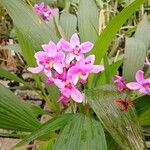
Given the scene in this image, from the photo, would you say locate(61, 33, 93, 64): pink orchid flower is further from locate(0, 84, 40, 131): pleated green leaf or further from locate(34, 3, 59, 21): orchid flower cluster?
locate(34, 3, 59, 21): orchid flower cluster

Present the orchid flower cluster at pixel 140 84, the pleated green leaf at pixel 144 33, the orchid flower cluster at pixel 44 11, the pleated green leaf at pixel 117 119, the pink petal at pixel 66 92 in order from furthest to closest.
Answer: the orchid flower cluster at pixel 44 11
the pleated green leaf at pixel 144 33
the orchid flower cluster at pixel 140 84
the pink petal at pixel 66 92
the pleated green leaf at pixel 117 119

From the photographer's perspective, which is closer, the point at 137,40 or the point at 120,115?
the point at 120,115

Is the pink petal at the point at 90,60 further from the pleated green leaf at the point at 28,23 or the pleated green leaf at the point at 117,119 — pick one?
the pleated green leaf at the point at 28,23

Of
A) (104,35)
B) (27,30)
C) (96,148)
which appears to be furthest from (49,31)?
(96,148)

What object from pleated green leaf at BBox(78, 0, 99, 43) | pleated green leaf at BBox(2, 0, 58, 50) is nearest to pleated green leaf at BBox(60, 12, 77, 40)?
pleated green leaf at BBox(78, 0, 99, 43)

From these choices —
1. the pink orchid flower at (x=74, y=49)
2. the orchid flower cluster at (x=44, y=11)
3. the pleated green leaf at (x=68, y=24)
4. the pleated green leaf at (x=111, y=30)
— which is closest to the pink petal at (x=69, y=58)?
the pink orchid flower at (x=74, y=49)

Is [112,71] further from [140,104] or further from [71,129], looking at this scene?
[71,129]

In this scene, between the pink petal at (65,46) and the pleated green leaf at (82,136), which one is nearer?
the pleated green leaf at (82,136)
